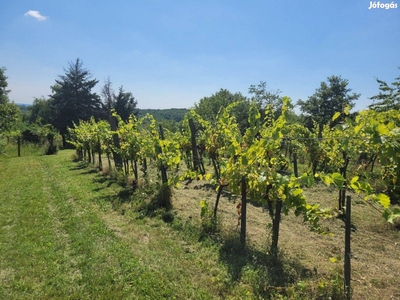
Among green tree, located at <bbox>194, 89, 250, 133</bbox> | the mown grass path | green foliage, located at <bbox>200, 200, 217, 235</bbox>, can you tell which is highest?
green tree, located at <bbox>194, 89, 250, 133</bbox>

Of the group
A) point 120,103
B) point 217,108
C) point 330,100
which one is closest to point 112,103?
point 120,103

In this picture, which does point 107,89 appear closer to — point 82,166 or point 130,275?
point 82,166

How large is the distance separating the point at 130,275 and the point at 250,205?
367 cm

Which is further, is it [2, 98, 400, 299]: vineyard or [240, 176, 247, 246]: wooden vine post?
[240, 176, 247, 246]: wooden vine post

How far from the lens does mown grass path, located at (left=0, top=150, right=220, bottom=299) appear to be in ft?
10.3

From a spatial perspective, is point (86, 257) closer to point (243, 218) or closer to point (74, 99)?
point (243, 218)

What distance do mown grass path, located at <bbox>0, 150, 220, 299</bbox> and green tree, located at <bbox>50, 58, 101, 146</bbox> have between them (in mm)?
23958

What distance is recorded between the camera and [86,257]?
3.83 m

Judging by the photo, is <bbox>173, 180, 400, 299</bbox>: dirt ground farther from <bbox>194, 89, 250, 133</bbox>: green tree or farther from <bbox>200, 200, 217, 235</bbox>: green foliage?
<bbox>194, 89, 250, 133</bbox>: green tree

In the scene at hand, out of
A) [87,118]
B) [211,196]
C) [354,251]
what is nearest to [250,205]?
[211,196]

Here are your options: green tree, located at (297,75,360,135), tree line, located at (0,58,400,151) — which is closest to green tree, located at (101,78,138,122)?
tree line, located at (0,58,400,151)

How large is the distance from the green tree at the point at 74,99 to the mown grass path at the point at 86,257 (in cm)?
2396

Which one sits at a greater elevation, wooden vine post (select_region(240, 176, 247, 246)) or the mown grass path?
wooden vine post (select_region(240, 176, 247, 246))

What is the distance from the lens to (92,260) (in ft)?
12.2
